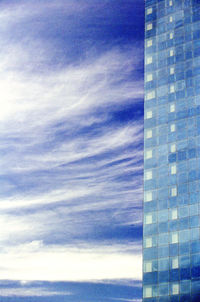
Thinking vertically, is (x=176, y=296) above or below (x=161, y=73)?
below

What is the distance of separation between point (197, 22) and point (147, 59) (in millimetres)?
16399

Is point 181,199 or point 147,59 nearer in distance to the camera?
point 181,199

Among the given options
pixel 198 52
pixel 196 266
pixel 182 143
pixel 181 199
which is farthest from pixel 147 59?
pixel 196 266

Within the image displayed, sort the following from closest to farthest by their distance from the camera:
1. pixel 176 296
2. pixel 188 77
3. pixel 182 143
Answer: pixel 176 296 → pixel 182 143 → pixel 188 77

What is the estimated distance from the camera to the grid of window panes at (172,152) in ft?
310

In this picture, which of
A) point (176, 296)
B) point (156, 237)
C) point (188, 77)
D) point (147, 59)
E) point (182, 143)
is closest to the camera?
point (176, 296)

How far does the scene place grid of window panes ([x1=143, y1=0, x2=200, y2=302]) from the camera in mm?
94625

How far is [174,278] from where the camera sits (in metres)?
93.6

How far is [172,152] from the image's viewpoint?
357ft

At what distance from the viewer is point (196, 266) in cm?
9194

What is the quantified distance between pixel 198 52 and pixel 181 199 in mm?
40855

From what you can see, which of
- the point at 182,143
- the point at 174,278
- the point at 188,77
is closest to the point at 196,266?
the point at 174,278

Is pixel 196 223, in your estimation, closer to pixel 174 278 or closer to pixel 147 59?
pixel 174 278

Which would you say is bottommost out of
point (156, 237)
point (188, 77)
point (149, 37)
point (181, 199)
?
point (156, 237)
